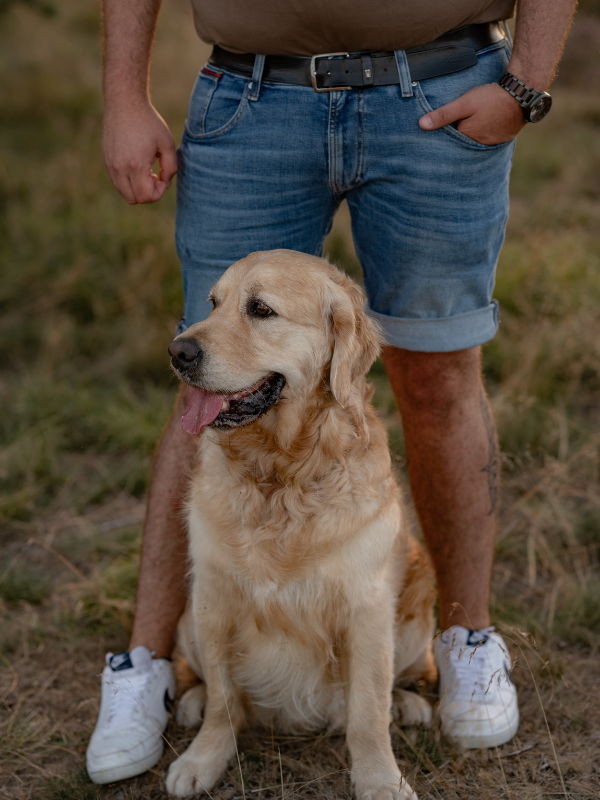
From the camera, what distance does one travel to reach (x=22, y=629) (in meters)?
2.71

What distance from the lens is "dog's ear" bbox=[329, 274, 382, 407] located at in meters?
2.00

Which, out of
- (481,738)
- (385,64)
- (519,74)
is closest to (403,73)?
(385,64)

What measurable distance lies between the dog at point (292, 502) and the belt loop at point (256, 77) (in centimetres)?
45

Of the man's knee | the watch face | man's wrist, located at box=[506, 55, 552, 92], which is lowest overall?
the man's knee

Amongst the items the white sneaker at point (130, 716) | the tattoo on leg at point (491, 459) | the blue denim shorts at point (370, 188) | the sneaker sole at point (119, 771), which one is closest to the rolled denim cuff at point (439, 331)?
the blue denim shorts at point (370, 188)

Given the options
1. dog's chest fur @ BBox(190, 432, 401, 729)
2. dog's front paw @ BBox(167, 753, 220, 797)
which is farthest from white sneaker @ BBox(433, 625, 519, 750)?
dog's front paw @ BBox(167, 753, 220, 797)

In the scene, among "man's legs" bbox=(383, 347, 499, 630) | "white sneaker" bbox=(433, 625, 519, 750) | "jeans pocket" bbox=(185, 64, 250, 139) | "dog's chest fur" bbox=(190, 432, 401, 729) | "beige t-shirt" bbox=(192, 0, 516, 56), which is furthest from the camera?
"man's legs" bbox=(383, 347, 499, 630)

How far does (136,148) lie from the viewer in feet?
7.07

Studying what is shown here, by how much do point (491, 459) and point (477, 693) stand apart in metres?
0.75

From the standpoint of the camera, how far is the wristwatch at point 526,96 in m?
1.93

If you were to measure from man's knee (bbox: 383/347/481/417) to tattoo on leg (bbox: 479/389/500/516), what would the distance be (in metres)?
0.08

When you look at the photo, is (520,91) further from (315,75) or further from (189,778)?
(189,778)

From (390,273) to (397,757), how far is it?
1.47 metres

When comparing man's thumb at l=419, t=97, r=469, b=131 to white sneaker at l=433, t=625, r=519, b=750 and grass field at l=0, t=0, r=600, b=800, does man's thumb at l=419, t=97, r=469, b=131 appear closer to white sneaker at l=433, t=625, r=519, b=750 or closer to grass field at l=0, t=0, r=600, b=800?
grass field at l=0, t=0, r=600, b=800
